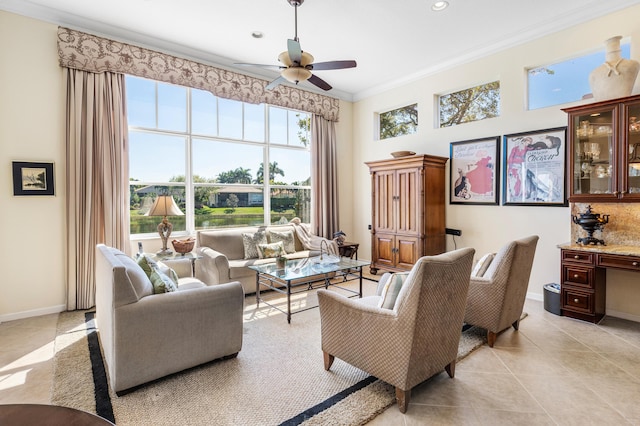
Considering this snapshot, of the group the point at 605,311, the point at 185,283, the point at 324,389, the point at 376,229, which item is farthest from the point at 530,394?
the point at 376,229

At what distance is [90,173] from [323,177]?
3414mm

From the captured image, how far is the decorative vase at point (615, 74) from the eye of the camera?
3119 millimetres


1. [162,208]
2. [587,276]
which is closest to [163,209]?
[162,208]

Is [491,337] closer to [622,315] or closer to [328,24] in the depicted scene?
[622,315]

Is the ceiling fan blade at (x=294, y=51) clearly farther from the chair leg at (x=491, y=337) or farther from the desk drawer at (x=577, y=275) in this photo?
the desk drawer at (x=577, y=275)

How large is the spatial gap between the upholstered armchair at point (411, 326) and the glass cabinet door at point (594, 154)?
2233 millimetres

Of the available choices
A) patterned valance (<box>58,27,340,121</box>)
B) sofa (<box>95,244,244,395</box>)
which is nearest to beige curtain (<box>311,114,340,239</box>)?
patterned valance (<box>58,27,340,121</box>)

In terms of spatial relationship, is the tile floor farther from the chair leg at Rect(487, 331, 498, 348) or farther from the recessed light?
the recessed light

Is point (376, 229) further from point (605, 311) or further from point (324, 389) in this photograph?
point (324, 389)

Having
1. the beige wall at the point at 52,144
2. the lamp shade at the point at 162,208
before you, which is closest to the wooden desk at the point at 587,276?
the beige wall at the point at 52,144

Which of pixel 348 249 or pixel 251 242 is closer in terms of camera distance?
pixel 251 242

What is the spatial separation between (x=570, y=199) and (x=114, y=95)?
5257mm

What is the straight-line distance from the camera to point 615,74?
10.4ft

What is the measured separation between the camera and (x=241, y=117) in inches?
203
